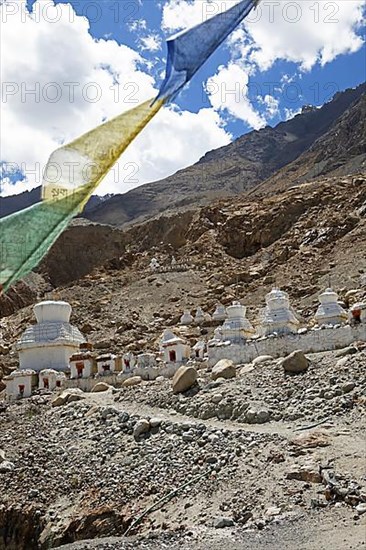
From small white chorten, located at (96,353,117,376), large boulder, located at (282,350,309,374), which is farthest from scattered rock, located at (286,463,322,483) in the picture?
small white chorten, located at (96,353,117,376)

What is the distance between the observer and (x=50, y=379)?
2478 centimetres

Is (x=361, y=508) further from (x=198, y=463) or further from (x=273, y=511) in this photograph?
(x=198, y=463)

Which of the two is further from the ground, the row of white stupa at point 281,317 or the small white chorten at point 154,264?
the small white chorten at point 154,264

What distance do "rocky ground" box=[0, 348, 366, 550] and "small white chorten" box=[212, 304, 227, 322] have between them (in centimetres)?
1842

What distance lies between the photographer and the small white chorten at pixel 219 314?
36.7 m

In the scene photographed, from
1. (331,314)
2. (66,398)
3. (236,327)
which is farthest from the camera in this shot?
(236,327)

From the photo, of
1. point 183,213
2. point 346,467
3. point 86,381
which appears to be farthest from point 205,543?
point 183,213

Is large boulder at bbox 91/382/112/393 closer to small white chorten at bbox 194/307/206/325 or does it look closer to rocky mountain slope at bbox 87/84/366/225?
small white chorten at bbox 194/307/206/325

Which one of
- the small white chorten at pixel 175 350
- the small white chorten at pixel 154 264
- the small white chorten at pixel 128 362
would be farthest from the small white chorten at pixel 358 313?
the small white chorten at pixel 154 264

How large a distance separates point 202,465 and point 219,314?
989 inches

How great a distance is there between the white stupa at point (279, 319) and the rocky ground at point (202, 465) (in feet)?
15.0

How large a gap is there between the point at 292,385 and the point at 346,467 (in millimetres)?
5170

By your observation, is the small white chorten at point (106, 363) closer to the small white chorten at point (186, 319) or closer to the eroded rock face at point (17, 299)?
the small white chorten at point (186, 319)

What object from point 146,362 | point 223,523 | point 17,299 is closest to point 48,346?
point 146,362
